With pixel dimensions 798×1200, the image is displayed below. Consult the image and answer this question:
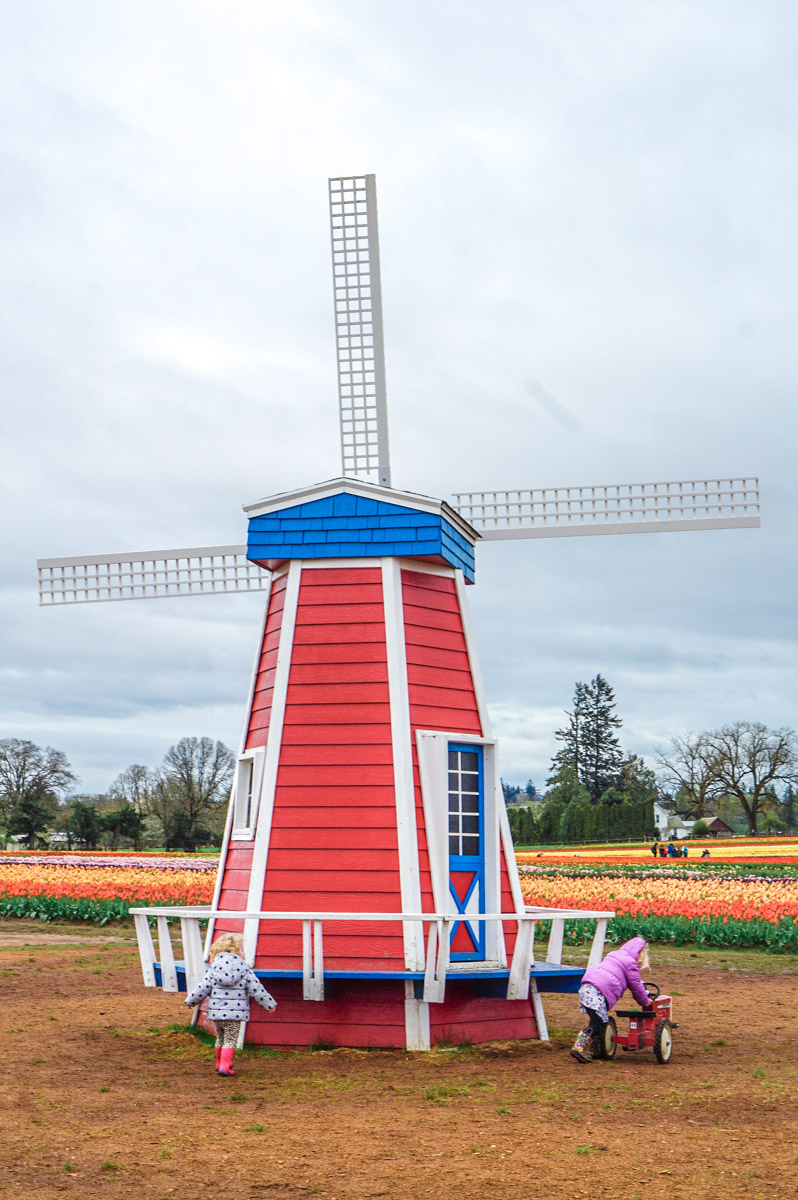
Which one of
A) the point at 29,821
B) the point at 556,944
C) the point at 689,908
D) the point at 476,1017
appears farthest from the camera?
the point at 29,821

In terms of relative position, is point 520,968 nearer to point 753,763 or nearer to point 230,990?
point 230,990

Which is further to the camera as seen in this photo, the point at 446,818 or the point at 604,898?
the point at 604,898

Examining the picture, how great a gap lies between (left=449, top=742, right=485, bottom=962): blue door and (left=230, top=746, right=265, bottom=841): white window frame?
5.00 feet

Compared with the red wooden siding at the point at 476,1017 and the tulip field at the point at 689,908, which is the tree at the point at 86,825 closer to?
the tulip field at the point at 689,908

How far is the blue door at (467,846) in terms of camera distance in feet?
31.1

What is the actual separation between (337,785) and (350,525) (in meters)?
2.10

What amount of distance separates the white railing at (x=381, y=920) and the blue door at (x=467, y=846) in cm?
14

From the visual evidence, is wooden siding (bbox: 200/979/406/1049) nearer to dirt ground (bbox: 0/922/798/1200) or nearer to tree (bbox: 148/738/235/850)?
dirt ground (bbox: 0/922/798/1200)

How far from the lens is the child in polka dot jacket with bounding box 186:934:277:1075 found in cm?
838

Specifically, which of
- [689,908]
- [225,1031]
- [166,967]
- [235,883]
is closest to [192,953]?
[166,967]

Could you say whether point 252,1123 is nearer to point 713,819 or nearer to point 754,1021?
point 754,1021

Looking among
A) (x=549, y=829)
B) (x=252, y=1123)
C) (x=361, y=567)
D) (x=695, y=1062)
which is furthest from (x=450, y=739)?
(x=549, y=829)

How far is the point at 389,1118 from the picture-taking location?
6.96m

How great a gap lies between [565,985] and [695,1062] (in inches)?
44.9
